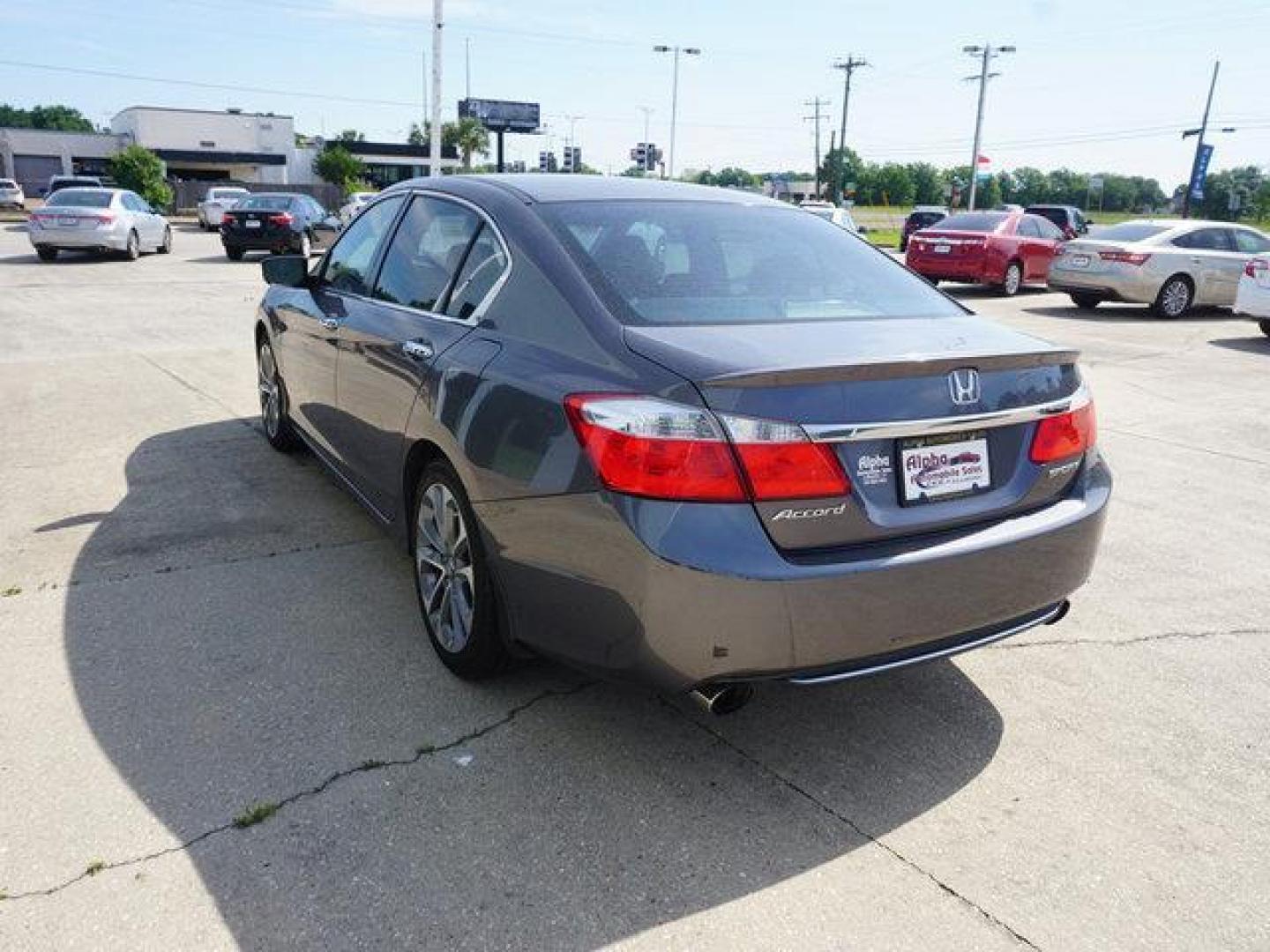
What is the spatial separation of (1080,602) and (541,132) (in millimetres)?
92635

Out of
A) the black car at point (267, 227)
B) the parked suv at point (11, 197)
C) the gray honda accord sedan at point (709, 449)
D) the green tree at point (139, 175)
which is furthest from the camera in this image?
the green tree at point (139, 175)

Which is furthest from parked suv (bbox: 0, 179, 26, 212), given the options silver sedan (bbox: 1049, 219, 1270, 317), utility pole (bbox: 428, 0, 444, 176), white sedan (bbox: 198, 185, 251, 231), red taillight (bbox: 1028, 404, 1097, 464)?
red taillight (bbox: 1028, 404, 1097, 464)

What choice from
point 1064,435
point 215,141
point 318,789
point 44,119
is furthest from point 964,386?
point 44,119

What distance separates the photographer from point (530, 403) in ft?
9.17

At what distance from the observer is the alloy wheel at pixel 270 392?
5.87 metres

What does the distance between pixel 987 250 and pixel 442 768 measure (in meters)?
17.2

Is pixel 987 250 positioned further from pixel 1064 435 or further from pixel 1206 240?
pixel 1064 435

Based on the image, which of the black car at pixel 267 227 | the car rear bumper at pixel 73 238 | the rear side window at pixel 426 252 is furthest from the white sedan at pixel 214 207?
the rear side window at pixel 426 252

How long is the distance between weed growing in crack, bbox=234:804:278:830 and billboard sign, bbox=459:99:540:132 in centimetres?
9056

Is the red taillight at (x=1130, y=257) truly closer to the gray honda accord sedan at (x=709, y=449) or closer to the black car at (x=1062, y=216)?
the gray honda accord sedan at (x=709, y=449)

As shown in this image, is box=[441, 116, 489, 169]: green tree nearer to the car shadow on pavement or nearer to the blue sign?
the blue sign

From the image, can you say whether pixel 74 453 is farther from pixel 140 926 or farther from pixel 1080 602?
pixel 1080 602

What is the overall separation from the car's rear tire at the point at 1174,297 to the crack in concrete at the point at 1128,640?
522 inches

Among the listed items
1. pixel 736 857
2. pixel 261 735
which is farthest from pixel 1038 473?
pixel 261 735
